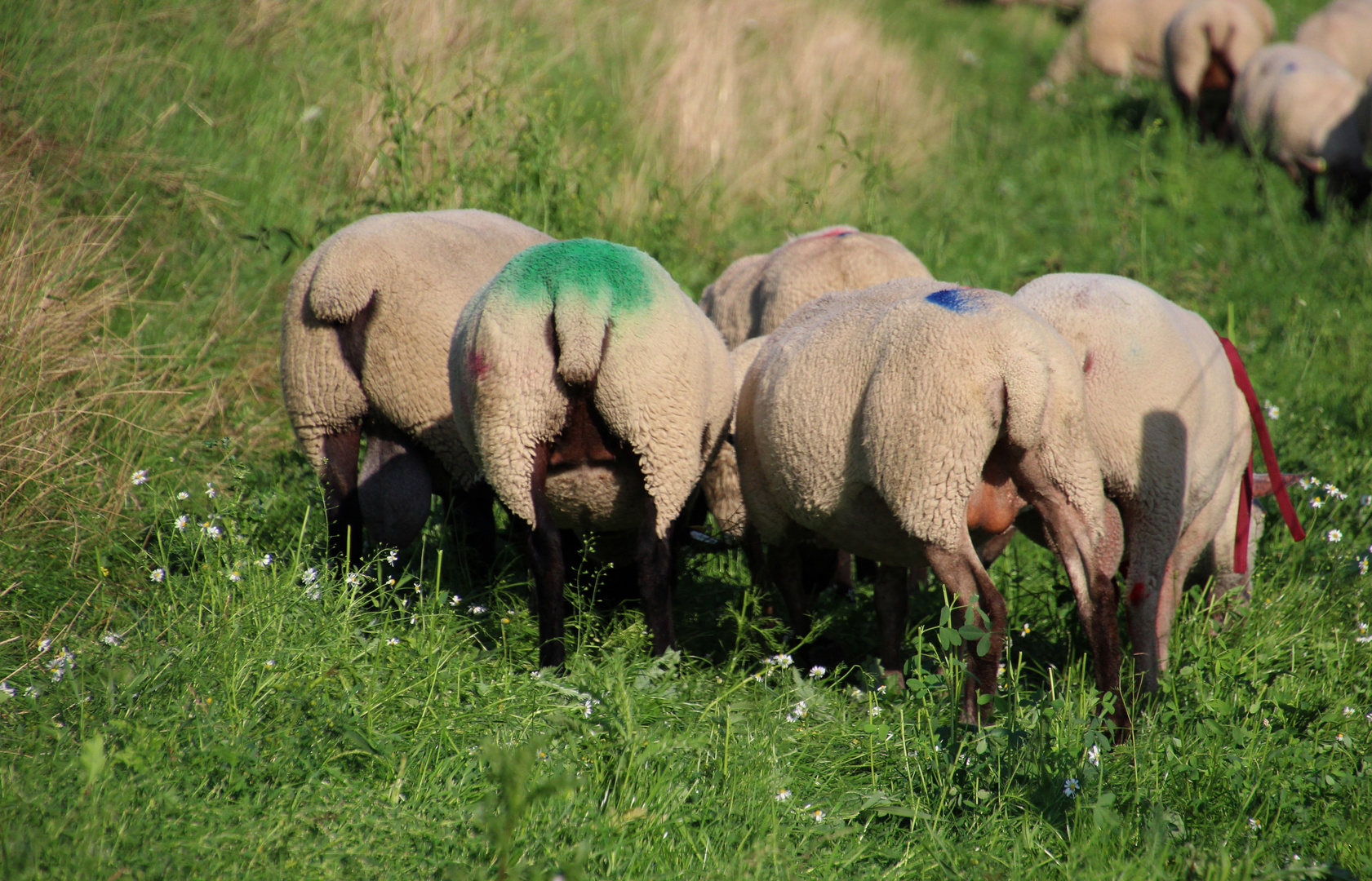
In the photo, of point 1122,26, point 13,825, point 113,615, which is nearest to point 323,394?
point 113,615

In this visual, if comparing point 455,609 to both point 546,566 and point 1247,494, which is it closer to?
point 546,566

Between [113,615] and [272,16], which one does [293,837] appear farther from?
[272,16]

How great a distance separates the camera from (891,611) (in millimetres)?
4113

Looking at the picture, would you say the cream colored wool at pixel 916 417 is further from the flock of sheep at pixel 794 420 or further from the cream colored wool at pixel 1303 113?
the cream colored wool at pixel 1303 113

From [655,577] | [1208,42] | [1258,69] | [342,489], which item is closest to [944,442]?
[655,577]

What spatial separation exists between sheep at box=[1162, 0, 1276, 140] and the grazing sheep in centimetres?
984

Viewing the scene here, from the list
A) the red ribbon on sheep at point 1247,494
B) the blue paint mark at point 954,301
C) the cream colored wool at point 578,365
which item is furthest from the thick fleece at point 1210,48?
the cream colored wool at point 578,365

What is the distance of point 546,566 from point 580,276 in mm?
932

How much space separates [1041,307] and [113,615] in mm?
3330

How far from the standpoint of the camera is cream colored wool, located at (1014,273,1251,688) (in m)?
3.57

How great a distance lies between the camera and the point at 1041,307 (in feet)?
12.4

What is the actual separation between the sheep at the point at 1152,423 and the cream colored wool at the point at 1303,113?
651 centimetres

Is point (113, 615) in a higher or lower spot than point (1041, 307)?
lower

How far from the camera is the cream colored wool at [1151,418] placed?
357 cm
